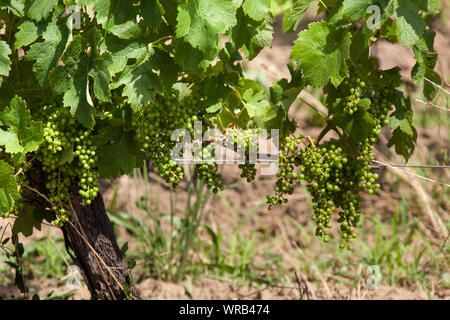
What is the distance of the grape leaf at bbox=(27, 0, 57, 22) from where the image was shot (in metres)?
1.60

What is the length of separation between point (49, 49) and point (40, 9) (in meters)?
0.12

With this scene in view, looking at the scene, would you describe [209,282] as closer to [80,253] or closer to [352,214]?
[80,253]

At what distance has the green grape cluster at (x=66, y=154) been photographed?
1.71 m

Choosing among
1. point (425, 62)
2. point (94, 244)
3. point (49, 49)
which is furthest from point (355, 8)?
point (94, 244)

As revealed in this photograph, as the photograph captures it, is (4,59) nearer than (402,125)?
Yes

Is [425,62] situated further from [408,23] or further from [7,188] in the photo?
[7,188]

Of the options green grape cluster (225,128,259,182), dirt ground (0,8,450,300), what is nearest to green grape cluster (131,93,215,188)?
green grape cluster (225,128,259,182)

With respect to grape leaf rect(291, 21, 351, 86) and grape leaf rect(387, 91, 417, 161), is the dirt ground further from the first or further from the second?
grape leaf rect(291, 21, 351, 86)

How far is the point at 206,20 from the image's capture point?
1.56 meters

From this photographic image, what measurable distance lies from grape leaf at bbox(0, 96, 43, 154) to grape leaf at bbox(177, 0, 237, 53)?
0.54m

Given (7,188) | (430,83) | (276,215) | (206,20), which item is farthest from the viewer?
(276,215)

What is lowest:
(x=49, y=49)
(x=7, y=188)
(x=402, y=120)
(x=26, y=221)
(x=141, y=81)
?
(x=26, y=221)

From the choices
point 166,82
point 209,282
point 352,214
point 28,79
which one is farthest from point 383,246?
point 28,79

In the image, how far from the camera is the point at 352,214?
6.04 feet
